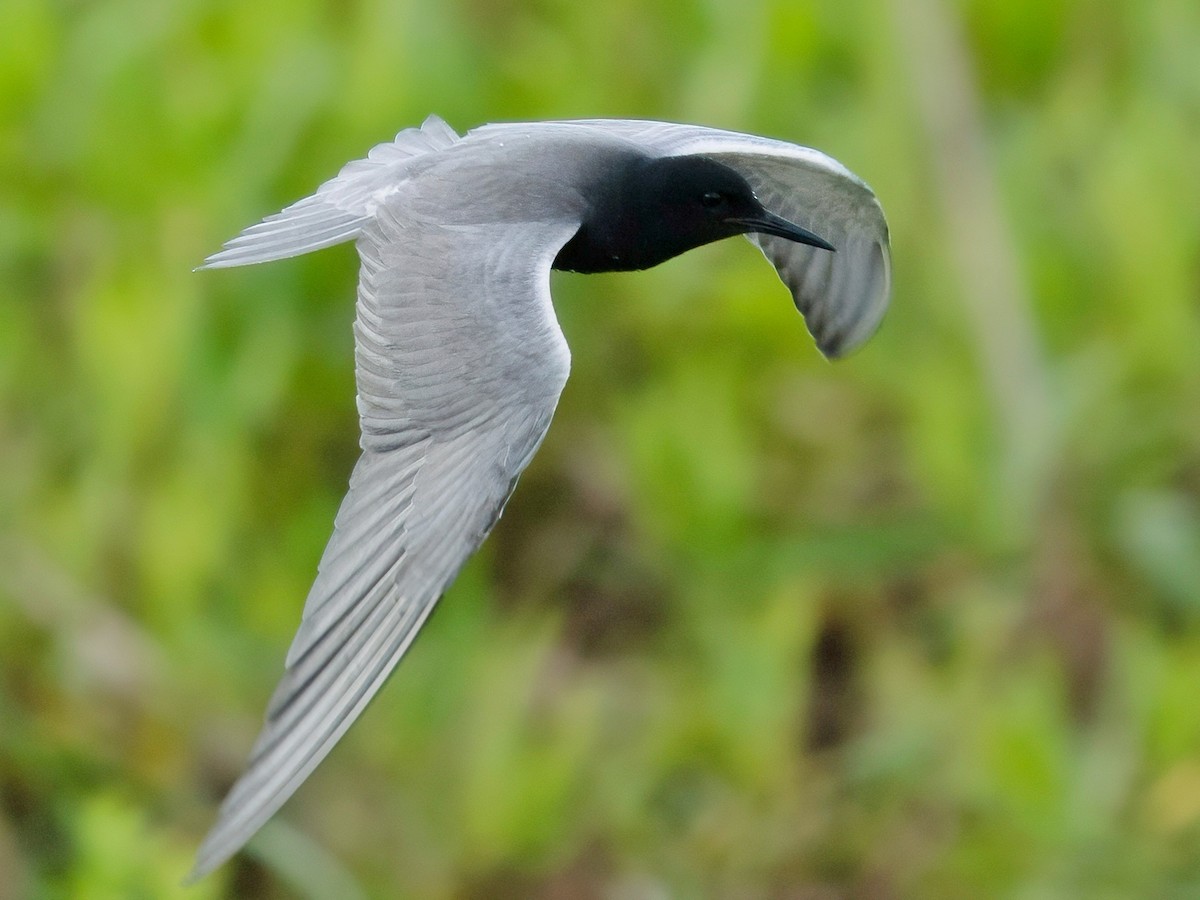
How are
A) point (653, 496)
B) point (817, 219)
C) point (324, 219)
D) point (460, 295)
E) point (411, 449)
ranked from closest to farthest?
1. point (411, 449)
2. point (460, 295)
3. point (324, 219)
4. point (817, 219)
5. point (653, 496)

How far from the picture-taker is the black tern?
3.00m

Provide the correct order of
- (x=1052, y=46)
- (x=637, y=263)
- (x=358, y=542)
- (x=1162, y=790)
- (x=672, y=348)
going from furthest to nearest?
1. (x=1052, y=46)
2. (x=672, y=348)
3. (x=1162, y=790)
4. (x=637, y=263)
5. (x=358, y=542)

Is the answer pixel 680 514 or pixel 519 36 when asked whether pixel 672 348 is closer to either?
pixel 680 514

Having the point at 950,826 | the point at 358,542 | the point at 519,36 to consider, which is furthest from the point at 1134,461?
the point at 358,542

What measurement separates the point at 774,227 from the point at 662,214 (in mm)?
200

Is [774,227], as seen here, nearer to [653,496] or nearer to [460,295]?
[460,295]

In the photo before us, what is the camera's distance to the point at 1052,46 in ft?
19.8

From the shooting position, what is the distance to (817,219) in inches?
163

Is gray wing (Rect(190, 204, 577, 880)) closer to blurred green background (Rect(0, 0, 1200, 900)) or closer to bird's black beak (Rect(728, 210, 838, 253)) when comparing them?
bird's black beak (Rect(728, 210, 838, 253))

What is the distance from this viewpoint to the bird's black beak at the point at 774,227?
377 centimetres

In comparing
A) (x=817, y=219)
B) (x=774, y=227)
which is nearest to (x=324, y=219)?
(x=774, y=227)

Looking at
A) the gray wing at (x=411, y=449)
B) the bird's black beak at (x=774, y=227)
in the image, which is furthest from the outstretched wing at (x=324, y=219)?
the bird's black beak at (x=774, y=227)

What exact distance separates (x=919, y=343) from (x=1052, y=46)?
41.6 inches

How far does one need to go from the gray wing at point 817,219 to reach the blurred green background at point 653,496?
90 cm
